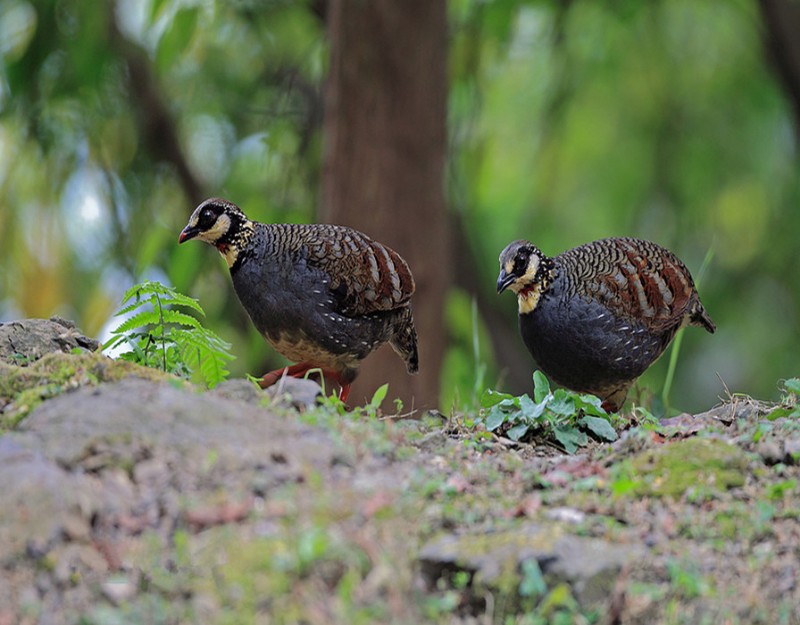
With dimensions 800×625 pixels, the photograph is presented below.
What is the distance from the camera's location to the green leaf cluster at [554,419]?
4.81 meters

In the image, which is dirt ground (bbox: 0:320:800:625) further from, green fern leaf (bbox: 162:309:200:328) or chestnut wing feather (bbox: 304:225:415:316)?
chestnut wing feather (bbox: 304:225:415:316)

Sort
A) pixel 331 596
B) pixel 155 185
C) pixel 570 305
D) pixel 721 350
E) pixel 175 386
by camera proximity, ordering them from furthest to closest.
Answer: pixel 721 350 → pixel 155 185 → pixel 570 305 → pixel 175 386 → pixel 331 596

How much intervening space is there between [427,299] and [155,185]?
365 centimetres

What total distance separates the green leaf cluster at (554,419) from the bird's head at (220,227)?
1.73 meters

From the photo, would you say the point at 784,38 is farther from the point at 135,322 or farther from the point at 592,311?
the point at 135,322

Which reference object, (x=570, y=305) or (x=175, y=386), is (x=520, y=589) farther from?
(x=570, y=305)

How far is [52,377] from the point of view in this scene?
4.21 meters

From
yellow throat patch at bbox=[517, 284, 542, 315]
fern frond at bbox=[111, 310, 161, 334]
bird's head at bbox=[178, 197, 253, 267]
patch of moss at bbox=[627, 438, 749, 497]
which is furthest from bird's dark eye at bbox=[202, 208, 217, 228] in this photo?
patch of moss at bbox=[627, 438, 749, 497]

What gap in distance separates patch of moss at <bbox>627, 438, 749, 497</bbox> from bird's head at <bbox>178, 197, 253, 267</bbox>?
2.72 metres

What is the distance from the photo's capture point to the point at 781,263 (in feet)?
38.0

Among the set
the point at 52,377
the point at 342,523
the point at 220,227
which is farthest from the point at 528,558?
the point at 220,227

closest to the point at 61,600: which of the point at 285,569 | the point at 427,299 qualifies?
the point at 285,569

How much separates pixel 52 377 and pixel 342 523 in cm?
162

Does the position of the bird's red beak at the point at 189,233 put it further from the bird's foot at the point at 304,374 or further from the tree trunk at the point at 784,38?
the tree trunk at the point at 784,38
